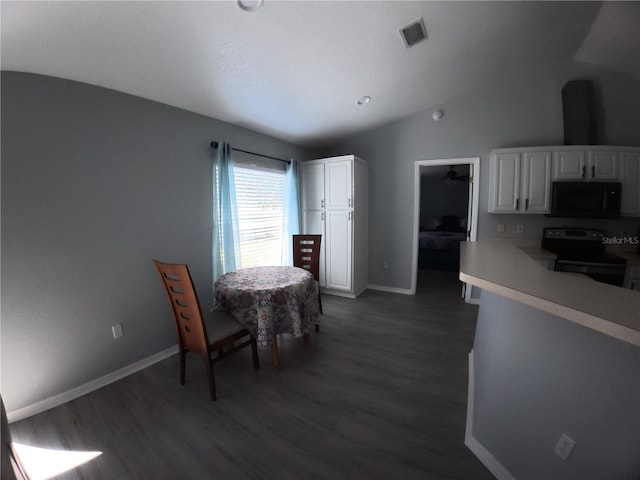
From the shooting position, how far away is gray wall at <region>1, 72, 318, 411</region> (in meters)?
1.70

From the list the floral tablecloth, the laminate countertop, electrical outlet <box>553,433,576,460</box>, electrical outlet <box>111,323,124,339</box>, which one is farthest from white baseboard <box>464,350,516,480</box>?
electrical outlet <box>111,323,124,339</box>

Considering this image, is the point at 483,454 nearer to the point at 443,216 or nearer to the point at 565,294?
the point at 565,294

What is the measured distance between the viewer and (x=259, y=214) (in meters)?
3.43

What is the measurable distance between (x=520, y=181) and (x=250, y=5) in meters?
3.32

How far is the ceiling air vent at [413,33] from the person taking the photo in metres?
1.96

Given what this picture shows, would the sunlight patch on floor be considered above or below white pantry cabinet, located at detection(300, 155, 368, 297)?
below

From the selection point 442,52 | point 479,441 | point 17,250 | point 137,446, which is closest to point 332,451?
point 479,441

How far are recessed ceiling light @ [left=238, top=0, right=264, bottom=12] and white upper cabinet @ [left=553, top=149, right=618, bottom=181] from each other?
3.40 meters

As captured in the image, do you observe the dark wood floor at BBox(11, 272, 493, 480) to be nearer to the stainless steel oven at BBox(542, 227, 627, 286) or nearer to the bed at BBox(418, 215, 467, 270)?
the stainless steel oven at BBox(542, 227, 627, 286)

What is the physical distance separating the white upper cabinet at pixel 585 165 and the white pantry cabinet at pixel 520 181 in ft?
0.32

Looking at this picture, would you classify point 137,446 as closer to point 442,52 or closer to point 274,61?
point 274,61

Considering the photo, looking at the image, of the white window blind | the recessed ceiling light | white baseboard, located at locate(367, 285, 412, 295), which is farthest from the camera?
white baseboard, located at locate(367, 285, 412, 295)

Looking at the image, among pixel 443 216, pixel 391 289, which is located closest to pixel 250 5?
pixel 391 289
